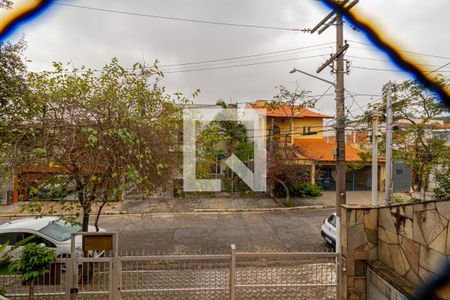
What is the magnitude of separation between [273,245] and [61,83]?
7.51 metres

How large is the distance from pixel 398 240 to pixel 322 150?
678 inches

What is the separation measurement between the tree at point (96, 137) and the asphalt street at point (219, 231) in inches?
135

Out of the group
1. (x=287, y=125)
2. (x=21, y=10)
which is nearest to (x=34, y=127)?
(x=21, y=10)

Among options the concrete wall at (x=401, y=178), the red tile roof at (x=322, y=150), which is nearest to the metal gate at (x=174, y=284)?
the red tile roof at (x=322, y=150)

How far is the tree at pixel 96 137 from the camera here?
4281mm

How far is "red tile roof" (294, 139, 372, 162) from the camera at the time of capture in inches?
719

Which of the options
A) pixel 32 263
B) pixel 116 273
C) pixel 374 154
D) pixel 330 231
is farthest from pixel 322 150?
pixel 32 263

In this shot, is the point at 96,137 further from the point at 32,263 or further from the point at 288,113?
the point at 288,113

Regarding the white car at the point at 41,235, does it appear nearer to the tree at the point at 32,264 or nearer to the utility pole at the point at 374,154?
the tree at the point at 32,264

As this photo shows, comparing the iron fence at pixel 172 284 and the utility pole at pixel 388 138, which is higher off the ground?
the utility pole at pixel 388 138

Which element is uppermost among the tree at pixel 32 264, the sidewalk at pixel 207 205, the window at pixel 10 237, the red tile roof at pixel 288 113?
the red tile roof at pixel 288 113

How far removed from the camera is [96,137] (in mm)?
4227

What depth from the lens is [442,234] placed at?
3061 millimetres

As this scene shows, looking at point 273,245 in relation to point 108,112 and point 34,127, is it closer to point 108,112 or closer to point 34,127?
point 108,112
